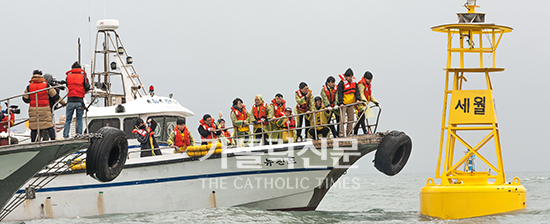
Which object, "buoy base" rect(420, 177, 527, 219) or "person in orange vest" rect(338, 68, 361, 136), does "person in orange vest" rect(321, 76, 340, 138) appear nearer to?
"person in orange vest" rect(338, 68, 361, 136)

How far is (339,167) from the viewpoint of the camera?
14.3m

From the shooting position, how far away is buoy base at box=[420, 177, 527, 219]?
1281 cm

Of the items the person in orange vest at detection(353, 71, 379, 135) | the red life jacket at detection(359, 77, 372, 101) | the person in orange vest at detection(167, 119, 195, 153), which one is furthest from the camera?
the person in orange vest at detection(167, 119, 195, 153)

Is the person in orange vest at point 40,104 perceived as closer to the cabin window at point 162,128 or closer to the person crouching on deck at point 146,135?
the person crouching on deck at point 146,135

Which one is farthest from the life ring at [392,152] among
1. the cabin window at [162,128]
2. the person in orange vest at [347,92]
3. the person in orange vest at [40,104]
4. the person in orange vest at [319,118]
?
the person in orange vest at [40,104]

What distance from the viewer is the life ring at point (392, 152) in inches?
525

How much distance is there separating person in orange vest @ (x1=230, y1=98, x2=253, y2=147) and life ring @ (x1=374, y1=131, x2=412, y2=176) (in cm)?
289

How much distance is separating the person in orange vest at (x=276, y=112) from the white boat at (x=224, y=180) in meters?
0.57

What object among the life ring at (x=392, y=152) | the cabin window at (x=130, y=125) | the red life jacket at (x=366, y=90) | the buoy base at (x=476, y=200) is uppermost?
the red life jacket at (x=366, y=90)

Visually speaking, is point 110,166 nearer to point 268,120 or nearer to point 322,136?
point 268,120

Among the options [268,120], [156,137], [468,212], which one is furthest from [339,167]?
[156,137]

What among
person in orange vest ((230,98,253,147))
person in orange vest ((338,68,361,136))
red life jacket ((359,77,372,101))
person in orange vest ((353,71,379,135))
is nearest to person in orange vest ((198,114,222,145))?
person in orange vest ((230,98,253,147))

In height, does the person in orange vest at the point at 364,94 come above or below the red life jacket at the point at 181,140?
above

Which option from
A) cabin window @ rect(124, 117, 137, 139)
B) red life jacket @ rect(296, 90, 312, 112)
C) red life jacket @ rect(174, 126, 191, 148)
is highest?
red life jacket @ rect(296, 90, 312, 112)
